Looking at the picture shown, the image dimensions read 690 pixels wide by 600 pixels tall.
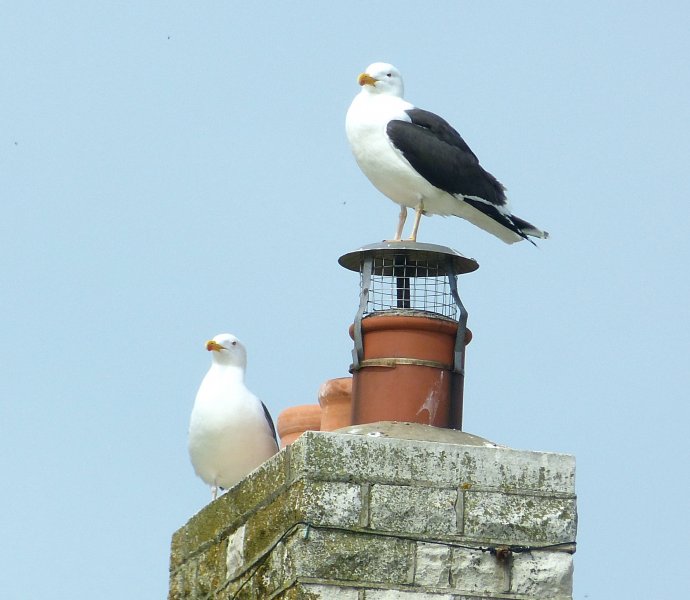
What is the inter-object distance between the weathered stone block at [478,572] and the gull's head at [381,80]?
14.7ft

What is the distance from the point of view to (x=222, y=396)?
964 cm

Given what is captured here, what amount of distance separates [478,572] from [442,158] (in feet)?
12.7

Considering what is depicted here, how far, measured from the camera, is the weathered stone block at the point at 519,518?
6645 mm

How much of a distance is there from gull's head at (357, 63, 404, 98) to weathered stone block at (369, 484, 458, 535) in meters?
4.31

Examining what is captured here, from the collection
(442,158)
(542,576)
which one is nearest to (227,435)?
(442,158)

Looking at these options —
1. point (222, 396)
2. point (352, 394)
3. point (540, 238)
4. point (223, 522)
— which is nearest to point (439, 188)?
point (540, 238)

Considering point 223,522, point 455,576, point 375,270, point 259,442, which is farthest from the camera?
point 259,442

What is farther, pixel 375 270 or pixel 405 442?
pixel 375 270

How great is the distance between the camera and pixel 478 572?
259 inches

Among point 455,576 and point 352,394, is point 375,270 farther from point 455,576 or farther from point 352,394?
point 455,576

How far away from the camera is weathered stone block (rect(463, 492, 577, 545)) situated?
21.8 ft

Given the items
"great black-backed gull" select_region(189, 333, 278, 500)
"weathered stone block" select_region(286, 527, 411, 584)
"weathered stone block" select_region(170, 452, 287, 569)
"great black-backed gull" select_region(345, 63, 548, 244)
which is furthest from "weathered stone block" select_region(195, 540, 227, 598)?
"great black-backed gull" select_region(345, 63, 548, 244)

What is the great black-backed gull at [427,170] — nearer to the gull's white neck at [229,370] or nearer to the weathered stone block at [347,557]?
the gull's white neck at [229,370]

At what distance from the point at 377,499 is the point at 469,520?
1.25 feet
